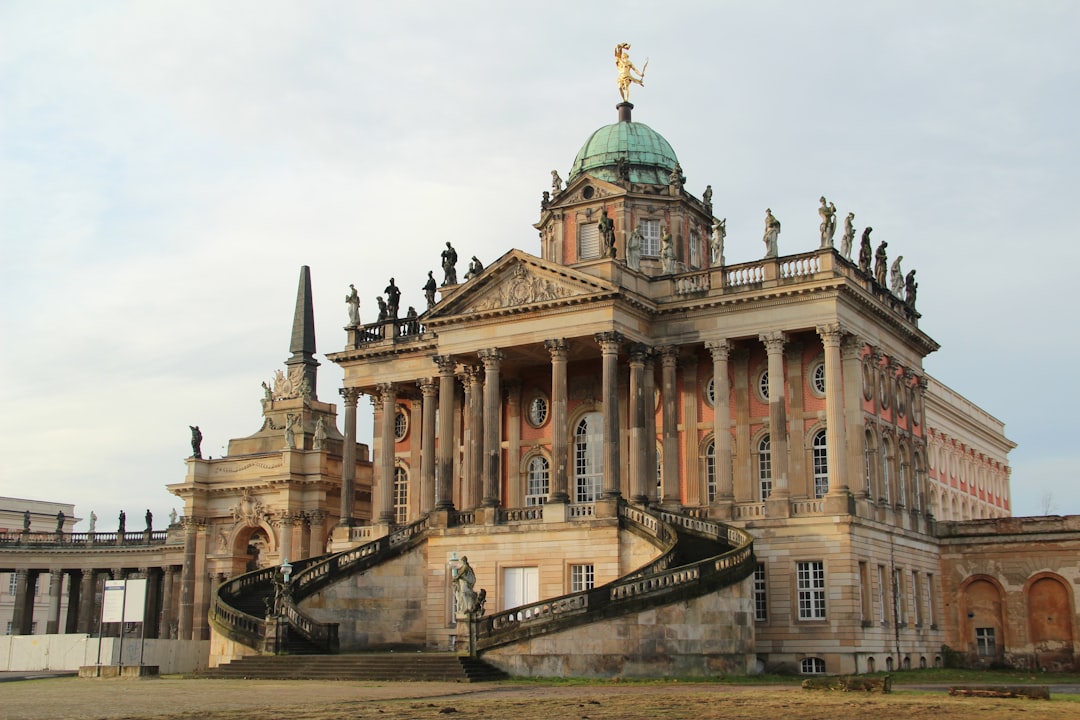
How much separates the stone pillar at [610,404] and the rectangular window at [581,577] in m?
3.11

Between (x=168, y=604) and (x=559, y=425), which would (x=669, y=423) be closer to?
(x=559, y=425)

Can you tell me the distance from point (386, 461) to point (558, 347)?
38.4ft

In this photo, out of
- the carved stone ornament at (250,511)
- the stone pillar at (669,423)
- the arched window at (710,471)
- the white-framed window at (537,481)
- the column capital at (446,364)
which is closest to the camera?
the stone pillar at (669,423)

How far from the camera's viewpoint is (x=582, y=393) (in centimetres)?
5384

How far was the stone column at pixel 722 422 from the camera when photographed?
47.9 metres

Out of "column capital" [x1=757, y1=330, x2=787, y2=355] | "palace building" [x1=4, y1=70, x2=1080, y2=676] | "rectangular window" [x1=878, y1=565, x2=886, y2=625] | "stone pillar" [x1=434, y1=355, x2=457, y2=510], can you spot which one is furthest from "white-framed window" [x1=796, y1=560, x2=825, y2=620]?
"stone pillar" [x1=434, y1=355, x2=457, y2=510]

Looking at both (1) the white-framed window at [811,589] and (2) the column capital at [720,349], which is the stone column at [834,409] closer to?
(1) the white-framed window at [811,589]

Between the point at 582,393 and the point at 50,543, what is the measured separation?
4509cm

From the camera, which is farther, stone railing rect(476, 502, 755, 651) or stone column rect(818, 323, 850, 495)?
stone column rect(818, 323, 850, 495)

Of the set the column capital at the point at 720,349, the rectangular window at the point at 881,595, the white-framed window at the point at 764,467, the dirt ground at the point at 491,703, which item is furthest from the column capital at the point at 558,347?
the dirt ground at the point at 491,703

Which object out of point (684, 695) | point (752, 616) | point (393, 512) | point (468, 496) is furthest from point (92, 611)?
point (684, 695)

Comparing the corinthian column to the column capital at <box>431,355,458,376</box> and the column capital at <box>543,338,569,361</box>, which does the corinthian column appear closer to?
the column capital at <box>431,355,458,376</box>

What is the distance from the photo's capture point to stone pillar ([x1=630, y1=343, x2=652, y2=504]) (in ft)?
160

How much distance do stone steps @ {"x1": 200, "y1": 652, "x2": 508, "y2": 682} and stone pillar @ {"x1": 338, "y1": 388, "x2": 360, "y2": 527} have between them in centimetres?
1433
